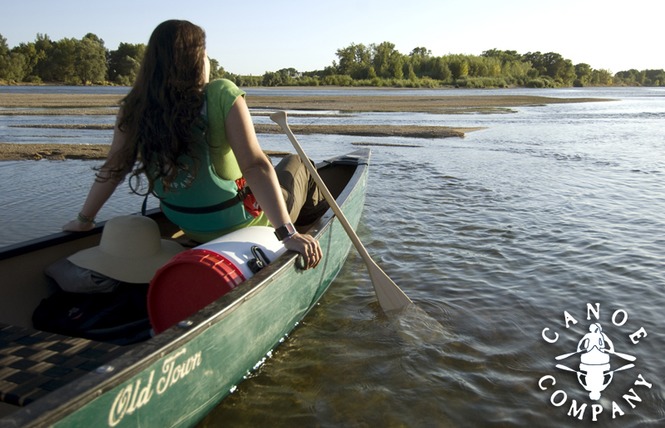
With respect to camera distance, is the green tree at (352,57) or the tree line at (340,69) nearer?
the tree line at (340,69)

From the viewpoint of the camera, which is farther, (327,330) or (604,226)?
(604,226)

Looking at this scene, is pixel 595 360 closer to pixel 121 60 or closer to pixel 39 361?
pixel 39 361

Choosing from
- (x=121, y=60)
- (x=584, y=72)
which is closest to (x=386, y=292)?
(x=121, y=60)

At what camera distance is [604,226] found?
5969 millimetres

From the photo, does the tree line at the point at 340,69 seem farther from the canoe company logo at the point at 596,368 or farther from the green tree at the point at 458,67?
the canoe company logo at the point at 596,368

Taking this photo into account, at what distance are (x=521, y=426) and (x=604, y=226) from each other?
391cm

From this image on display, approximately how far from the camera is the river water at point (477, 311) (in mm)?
2865

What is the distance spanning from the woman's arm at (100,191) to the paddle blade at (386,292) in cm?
178

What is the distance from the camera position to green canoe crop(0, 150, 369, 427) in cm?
169

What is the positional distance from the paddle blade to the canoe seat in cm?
211

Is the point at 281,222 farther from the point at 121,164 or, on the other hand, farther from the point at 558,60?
the point at 558,60

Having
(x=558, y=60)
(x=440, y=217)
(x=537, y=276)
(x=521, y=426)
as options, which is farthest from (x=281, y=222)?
(x=558, y=60)

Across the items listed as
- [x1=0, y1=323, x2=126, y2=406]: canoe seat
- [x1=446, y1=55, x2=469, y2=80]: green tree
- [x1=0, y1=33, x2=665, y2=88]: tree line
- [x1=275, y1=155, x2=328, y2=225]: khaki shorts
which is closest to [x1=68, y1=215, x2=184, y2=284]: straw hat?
[x1=0, y1=323, x2=126, y2=406]: canoe seat

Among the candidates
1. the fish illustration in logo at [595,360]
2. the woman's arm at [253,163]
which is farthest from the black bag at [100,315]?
the fish illustration in logo at [595,360]
